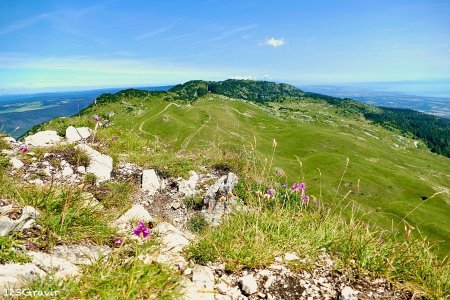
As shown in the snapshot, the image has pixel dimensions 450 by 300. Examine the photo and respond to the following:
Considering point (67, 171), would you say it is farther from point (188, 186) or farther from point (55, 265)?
point (55, 265)

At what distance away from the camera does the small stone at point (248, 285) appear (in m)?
4.03

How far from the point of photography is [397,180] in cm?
11625

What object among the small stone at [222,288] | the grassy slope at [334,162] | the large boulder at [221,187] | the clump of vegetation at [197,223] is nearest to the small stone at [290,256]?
the small stone at [222,288]

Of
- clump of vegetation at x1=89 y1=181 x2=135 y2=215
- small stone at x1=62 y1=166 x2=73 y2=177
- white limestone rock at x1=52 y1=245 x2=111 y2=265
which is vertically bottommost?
clump of vegetation at x1=89 y1=181 x2=135 y2=215

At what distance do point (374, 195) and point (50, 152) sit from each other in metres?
108

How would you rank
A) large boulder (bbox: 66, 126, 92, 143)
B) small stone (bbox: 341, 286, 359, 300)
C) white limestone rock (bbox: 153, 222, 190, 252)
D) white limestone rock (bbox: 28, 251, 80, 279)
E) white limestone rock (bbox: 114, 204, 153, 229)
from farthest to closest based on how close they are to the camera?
large boulder (bbox: 66, 126, 92, 143), white limestone rock (bbox: 114, 204, 153, 229), white limestone rock (bbox: 153, 222, 190, 252), small stone (bbox: 341, 286, 359, 300), white limestone rock (bbox: 28, 251, 80, 279)

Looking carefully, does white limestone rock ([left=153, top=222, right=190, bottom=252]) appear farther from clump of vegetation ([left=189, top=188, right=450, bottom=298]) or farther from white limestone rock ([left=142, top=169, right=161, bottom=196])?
white limestone rock ([left=142, top=169, right=161, bottom=196])

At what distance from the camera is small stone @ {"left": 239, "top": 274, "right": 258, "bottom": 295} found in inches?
158

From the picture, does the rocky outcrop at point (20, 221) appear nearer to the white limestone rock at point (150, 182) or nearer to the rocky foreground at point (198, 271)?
the rocky foreground at point (198, 271)

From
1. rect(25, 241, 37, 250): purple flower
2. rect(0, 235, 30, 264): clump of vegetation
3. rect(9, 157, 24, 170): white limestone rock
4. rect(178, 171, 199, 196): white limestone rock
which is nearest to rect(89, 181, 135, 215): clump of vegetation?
rect(178, 171, 199, 196): white limestone rock

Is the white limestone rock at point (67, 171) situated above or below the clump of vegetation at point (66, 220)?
below

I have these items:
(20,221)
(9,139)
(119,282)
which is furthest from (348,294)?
(9,139)

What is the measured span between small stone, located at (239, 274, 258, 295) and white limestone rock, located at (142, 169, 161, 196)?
654 centimetres

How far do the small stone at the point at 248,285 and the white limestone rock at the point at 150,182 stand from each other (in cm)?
654
